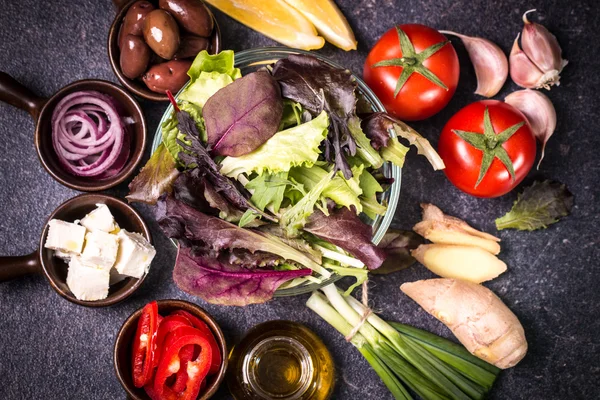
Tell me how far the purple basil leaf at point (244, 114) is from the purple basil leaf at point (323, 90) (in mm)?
51

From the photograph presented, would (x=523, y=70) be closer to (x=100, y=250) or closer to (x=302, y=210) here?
(x=302, y=210)

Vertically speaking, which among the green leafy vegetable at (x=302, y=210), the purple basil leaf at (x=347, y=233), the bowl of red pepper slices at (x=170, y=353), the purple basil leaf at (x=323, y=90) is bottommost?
the bowl of red pepper slices at (x=170, y=353)

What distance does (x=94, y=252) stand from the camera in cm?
138

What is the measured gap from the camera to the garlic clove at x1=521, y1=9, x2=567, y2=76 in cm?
155

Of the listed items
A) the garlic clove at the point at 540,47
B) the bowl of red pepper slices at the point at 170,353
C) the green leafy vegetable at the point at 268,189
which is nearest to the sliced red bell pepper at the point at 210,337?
the bowl of red pepper slices at the point at 170,353

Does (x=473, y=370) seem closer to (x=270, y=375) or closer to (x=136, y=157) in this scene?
(x=270, y=375)

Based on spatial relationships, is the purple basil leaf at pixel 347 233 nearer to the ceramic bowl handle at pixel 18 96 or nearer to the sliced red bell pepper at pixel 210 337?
the sliced red bell pepper at pixel 210 337

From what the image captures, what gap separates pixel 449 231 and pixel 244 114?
2.17 feet

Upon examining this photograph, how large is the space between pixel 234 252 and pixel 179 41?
1.67ft

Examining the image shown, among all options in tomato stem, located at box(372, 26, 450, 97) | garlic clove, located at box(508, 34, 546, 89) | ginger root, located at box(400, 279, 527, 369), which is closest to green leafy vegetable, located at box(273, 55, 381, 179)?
tomato stem, located at box(372, 26, 450, 97)

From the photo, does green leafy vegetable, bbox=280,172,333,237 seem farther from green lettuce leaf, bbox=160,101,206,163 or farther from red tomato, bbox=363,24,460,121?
red tomato, bbox=363,24,460,121

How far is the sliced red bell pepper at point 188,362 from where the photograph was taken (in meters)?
1.36

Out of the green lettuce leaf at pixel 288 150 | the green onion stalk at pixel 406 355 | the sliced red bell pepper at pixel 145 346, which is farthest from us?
the green onion stalk at pixel 406 355

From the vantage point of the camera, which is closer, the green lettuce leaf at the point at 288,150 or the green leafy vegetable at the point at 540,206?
the green lettuce leaf at the point at 288,150
